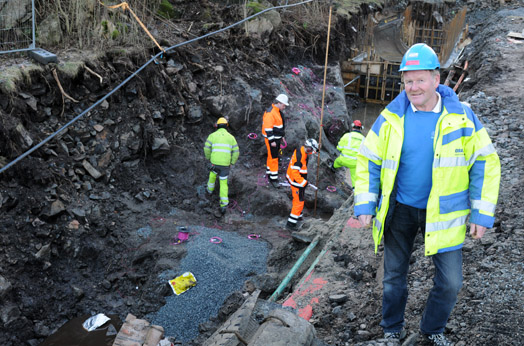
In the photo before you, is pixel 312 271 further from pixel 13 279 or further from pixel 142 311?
Result: pixel 13 279

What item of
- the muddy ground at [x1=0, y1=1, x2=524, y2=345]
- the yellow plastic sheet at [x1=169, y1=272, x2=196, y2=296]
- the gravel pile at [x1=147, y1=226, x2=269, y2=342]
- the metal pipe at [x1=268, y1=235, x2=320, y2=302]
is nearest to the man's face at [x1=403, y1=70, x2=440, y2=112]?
the muddy ground at [x1=0, y1=1, x2=524, y2=345]

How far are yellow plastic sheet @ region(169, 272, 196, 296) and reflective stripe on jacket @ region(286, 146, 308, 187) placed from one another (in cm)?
291

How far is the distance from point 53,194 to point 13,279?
57.2 inches

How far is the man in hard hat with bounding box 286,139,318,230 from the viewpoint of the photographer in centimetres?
854

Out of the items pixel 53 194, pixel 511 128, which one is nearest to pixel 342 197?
pixel 511 128

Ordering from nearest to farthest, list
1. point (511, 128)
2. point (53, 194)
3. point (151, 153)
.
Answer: point (53, 194), point (511, 128), point (151, 153)

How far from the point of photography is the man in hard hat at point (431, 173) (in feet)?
9.25

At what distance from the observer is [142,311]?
6.26 metres

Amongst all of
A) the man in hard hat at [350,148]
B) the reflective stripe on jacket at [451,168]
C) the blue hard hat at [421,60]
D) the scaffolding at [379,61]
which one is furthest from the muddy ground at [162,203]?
the scaffolding at [379,61]

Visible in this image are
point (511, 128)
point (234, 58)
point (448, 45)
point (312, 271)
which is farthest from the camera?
point (448, 45)

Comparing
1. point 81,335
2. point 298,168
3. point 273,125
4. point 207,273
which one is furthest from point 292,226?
point 81,335

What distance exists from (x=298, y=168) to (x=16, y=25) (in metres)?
5.46

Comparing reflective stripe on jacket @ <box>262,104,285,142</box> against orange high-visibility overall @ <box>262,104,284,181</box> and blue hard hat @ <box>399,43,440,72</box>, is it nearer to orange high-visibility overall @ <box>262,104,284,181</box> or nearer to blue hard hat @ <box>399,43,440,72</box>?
orange high-visibility overall @ <box>262,104,284,181</box>

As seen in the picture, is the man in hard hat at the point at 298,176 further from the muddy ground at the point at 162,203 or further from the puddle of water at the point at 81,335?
the puddle of water at the point at 81,335
